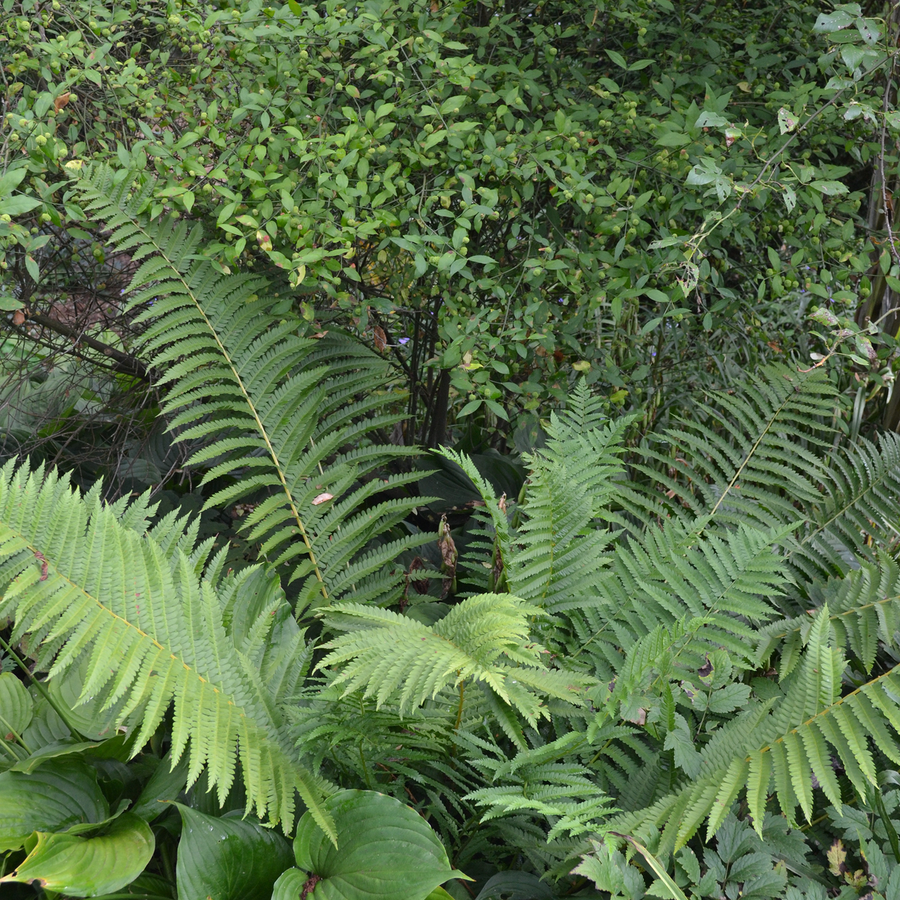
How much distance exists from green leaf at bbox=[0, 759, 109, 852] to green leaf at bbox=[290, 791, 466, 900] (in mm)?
417

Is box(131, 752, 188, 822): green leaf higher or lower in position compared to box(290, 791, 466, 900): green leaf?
lower

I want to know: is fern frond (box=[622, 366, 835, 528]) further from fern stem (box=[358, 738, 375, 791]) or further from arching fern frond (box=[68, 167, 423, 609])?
fern stem (box=[358, 738, 375, 791])

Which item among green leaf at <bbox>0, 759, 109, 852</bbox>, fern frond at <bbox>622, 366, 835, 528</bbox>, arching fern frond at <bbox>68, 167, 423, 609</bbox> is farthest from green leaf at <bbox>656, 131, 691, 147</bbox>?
green leaf at <bbox>0, 759, 109, 852</bbox>

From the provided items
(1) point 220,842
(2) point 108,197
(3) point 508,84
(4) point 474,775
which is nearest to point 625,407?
(3) point 508,84

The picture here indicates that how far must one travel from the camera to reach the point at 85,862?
3.86 ft

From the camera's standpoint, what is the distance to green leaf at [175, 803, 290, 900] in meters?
1.17

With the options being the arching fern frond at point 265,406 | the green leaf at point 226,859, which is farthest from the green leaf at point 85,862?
the arching fern frond at point 265,406

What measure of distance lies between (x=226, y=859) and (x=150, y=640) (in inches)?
13.4

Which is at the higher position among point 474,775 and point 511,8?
point 511,8

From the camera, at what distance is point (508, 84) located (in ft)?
6.03

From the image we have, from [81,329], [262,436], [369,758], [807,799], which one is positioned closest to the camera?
[807,799]

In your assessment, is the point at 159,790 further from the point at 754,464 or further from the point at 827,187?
the point at 827,187

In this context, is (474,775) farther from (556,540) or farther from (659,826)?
(556,540)

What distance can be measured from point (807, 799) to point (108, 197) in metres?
1.70
